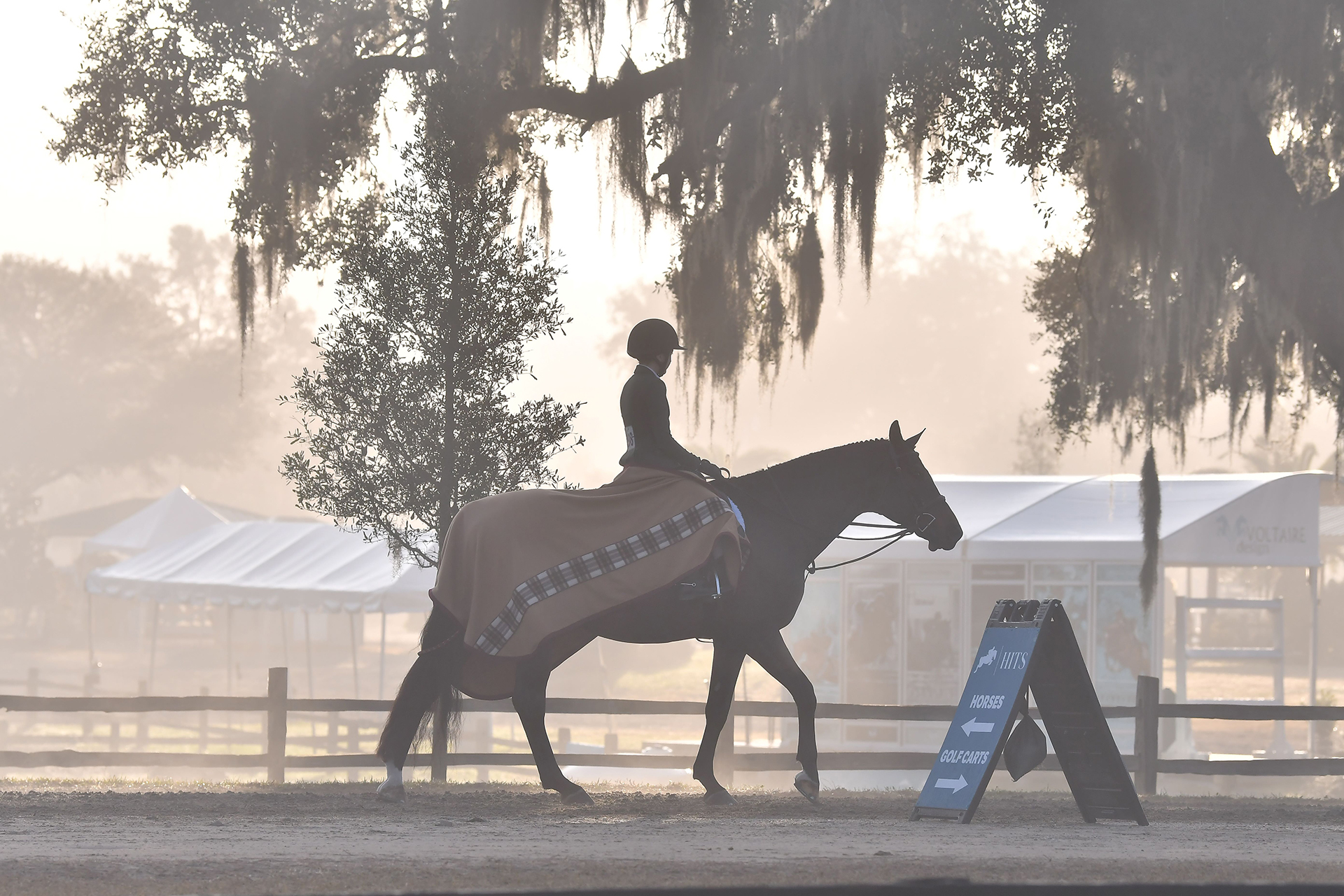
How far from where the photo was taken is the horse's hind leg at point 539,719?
753cm

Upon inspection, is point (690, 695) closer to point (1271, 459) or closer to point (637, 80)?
point (637, 80)

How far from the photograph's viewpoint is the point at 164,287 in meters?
82.8

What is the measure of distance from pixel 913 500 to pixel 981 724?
49.9 inches

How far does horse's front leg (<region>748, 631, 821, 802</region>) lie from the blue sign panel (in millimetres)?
608

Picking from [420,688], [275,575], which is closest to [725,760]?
[420,688]

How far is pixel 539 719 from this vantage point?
7602 mm

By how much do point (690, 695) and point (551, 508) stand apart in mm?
27460

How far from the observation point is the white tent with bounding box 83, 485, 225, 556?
39344 millimetres

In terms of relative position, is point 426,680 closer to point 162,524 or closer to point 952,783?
point 952,783

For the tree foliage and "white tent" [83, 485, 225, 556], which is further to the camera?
"white tent" [83, 485, 225, 556]

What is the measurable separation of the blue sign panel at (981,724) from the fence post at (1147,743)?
398cm

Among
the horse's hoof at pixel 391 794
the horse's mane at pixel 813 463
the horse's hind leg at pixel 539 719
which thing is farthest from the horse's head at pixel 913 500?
the horse's hoof at pixel 391 794

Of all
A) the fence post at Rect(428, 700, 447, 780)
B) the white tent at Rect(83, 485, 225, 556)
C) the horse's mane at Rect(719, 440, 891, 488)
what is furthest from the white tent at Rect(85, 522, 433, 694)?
the horse's mane at Rect(719, 440, 891, 488)

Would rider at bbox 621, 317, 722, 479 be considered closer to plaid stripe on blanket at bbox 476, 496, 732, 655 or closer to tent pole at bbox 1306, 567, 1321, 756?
plaid stripe on blanket at bbox 476, 496, 732, 655
